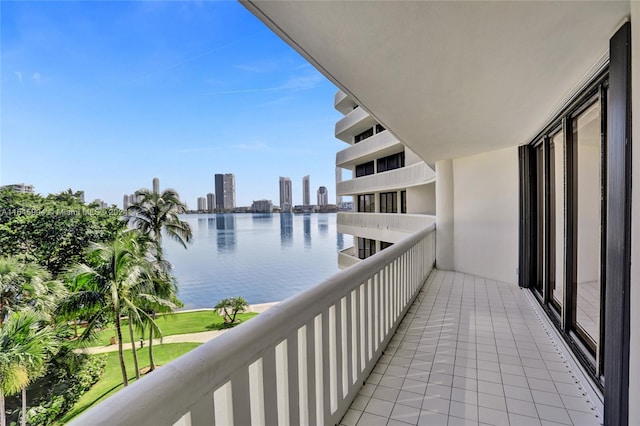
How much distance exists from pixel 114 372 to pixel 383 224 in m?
13.2

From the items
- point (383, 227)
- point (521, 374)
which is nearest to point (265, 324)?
point (521, 374)

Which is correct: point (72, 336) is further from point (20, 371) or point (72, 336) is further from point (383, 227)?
point (383, 227)

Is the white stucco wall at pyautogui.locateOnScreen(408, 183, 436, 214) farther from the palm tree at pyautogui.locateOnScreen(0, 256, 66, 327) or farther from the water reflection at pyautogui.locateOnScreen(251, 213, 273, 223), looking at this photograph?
the water reflection at pyautogui.locateOnScreen(251, 213, 273, 223)

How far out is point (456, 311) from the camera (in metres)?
4.08

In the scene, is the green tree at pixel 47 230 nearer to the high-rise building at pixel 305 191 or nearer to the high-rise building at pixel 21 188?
the high-rise building at pixel 21 188

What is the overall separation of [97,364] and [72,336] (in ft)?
16.0

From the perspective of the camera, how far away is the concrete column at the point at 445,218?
22.6 feet

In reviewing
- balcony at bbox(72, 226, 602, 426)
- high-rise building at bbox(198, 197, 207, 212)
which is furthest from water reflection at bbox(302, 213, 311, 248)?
balcony at bbox(72, 226, 602, 426)

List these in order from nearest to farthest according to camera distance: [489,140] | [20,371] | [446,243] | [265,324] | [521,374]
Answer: [265,324] < [521,374] < [489,140] < [446,243] < [20,371]

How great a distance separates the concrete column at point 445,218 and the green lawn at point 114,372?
919 centimetres

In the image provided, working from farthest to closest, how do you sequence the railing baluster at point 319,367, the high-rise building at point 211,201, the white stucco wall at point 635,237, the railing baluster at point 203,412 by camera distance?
the high-rise building at point 211,201
the railing baluster at point 319,367
the white stucco wall at point 635,237
the railing baluster at point 203,412

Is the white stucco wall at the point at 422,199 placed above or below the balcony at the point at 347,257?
above

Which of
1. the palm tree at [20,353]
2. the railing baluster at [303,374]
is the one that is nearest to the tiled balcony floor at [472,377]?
the railing baluster at [303,374]

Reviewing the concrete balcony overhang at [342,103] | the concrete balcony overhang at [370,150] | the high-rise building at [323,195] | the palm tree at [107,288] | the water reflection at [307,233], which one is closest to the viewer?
the palm tree at [107,288]
